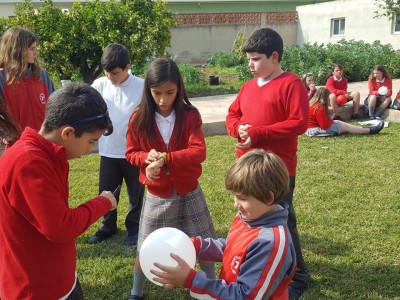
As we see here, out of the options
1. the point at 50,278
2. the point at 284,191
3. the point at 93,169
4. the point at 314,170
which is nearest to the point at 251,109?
the point at 284,191

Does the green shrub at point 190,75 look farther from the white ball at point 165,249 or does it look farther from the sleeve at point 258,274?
the sleeve at point 258,274

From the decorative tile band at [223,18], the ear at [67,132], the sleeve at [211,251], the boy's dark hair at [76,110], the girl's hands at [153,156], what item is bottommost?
the sleeve at [211,251]

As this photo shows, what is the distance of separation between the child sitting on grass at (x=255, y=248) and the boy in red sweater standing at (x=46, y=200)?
1.47 feet

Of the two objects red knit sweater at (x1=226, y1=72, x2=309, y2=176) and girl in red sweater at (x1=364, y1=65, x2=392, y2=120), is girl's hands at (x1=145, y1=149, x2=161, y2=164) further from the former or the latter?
girl in red sweater at (x1=364, y1=65, x2=392, y2=120)

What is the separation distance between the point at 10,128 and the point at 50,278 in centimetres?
102

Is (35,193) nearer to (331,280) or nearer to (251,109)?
(251,109)

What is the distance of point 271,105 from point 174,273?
1.52 meters

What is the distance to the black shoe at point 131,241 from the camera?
402 cm

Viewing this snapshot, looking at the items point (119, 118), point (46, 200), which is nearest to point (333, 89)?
point (119, 118)

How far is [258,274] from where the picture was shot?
168 cm

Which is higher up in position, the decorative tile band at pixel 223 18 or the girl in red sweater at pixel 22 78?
the decorative tile band at pixel 223 18

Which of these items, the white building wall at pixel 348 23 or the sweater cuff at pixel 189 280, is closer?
the sweater cuff at pixel 189 280

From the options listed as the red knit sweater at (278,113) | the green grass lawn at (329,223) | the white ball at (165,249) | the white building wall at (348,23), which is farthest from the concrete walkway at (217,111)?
the white building wall at (348,23)

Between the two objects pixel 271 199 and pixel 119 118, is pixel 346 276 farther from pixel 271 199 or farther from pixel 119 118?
pixel 119 118
